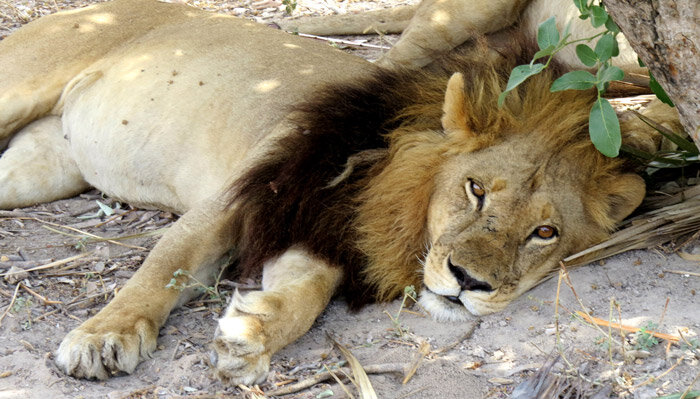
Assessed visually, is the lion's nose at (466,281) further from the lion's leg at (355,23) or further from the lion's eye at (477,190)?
the lion's leg at (355,23)

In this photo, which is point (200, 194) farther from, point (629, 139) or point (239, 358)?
point (629, 139)

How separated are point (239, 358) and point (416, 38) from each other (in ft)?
8.67

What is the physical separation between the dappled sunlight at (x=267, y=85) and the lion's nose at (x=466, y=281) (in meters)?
1.57

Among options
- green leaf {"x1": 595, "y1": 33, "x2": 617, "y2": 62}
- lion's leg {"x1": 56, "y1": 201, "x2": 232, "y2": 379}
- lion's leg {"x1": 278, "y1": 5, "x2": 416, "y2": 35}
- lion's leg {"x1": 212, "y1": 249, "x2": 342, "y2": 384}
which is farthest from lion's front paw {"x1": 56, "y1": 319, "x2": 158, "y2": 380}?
lion's leg {"x1": 278, "y1": 5, "x2": 416, "y2": 35}

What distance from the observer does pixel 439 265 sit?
10.4ft

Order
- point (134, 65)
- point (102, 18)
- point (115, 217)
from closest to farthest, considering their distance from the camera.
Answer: point (115, 217), point (134, 65), point (102, 18)

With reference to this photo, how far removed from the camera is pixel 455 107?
3.36 m

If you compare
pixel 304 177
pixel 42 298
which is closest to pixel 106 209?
pixel 42 298

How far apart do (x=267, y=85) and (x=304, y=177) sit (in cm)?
85

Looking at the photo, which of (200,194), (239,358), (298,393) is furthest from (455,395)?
(200,194)

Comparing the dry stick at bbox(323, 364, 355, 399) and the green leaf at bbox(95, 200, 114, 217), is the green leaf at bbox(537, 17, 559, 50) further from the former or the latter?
the green leaf at bbox(95, 200, 114, 217)

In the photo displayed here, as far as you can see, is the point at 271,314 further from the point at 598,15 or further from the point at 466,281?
the point at 598,15

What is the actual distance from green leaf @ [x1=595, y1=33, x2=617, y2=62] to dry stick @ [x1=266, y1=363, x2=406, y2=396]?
119cm

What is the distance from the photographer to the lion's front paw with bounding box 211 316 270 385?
2975 millimetres
